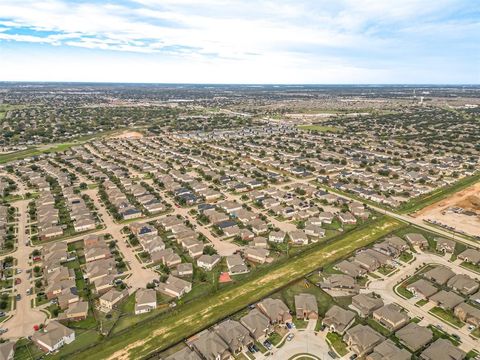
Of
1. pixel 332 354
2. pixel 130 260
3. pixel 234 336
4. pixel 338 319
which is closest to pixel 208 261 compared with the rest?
pixel 130 260

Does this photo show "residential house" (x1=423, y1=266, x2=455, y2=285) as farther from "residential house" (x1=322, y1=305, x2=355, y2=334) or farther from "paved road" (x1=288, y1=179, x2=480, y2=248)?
"residential house" (x1=322, y1=305, x2=355, y2=334)

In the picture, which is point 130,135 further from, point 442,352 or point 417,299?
point 442,352

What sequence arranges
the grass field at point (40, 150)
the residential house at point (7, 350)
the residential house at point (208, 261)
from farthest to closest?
1. the grass field at point (40, 150)
2. the residential house at point (208, 261)
3. the residential house at point (7, 350)

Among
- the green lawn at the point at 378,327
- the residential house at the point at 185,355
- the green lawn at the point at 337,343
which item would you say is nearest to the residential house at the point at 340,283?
the green lawn at the point at 378,327

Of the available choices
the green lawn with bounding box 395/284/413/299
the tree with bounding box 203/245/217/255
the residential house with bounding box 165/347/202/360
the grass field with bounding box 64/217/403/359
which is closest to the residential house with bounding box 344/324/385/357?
the green lawn with bounding box 395/284/413/299

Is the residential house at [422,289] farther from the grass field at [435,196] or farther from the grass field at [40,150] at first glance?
the grass field at [40,150]
